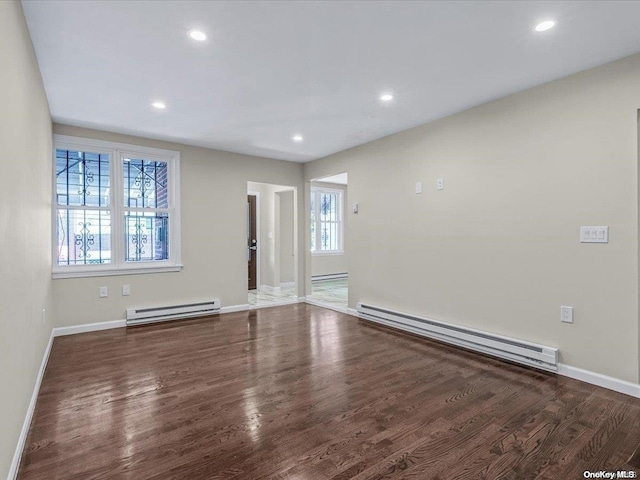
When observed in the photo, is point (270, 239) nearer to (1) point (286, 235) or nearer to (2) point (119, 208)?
(1) point (286, 235)

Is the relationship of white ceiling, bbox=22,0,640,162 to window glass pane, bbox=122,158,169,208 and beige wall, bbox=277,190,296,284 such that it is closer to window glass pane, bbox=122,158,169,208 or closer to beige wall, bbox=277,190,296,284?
window glass pane, bbox=122,158,169,208

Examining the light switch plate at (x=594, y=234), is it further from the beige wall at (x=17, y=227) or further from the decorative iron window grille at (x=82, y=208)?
the decorative iron window grille at (x=82, y=208)

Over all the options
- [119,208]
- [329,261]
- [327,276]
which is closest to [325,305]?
[327,276]

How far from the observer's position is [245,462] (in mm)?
1820

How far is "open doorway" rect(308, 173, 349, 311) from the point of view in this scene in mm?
8781

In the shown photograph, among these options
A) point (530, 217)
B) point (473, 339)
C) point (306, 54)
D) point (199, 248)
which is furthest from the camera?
point (199, 248)

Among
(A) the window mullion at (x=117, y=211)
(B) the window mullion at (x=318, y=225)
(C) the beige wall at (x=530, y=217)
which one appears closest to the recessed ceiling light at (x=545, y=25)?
(C) the beige wall at (x=530, y=217)

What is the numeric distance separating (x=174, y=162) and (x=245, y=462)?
4.27m

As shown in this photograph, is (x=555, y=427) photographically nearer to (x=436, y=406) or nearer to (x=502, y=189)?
(x=436, y=406)

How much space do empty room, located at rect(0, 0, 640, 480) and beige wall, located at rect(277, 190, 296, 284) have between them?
2.48 m

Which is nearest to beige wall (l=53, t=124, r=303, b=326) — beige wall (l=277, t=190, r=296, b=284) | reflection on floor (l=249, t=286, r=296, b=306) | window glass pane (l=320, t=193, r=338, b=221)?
reflection on floor (l=249, t=286, r=296, b=306)

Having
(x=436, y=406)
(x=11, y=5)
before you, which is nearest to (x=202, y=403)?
(x=436, y=406)

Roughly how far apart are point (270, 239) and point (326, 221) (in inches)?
79.6

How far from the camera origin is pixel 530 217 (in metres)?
3.16
